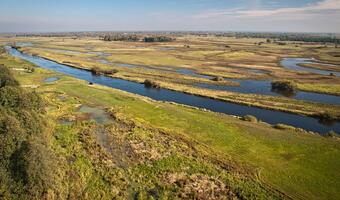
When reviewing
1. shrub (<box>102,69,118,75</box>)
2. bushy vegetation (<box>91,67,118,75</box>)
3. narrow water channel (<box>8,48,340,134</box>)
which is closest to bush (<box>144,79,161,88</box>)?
narrow water channel (<box>8,48,340,134</box>)

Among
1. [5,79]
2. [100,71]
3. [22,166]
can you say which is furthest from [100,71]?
[22,166]

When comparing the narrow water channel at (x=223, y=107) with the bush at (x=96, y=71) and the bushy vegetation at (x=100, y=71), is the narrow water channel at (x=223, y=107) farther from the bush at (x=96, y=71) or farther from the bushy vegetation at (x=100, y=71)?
the bush at (x=96, y=71)

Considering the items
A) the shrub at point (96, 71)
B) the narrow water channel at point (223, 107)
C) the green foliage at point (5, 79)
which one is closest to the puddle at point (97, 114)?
the green foliage at point (5, 79)

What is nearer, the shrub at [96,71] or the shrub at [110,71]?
the shrub at [110,71]

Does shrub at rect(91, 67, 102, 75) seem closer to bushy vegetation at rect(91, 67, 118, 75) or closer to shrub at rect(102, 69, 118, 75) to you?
bushy vegetation at rect(91, 67, 118, 75)

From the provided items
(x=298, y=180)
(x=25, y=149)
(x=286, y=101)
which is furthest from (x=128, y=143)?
(x=286, y=101)

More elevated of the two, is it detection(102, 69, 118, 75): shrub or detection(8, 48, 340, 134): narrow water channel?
detection(102, 69, 118, 75): shrub

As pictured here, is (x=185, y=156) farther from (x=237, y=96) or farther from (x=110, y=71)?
(x=110, y=71)

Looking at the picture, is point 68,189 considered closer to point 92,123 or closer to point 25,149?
point 25,149
